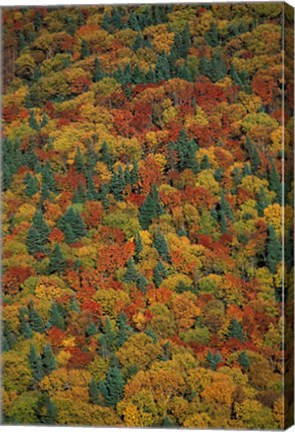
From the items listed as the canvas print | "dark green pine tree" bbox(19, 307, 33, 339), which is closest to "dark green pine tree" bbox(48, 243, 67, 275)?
the canvas print

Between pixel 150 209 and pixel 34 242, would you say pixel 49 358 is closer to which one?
pixel 34 242

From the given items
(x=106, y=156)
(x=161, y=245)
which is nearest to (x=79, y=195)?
(x=106, y=156)

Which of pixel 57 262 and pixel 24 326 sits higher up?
pixel 57 262

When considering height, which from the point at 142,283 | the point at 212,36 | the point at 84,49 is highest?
the point at 212,36

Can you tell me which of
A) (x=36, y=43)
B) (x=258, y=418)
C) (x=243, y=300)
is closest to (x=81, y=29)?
(x=36, y=43)

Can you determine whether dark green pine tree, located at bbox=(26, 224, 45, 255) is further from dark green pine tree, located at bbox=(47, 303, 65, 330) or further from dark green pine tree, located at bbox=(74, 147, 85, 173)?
dark green pine tree, located at bbox=(74, 147, 85, 173)

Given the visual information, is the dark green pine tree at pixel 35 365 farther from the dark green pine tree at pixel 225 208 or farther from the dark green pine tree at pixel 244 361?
the dark green pine tree at pixel 225 208
